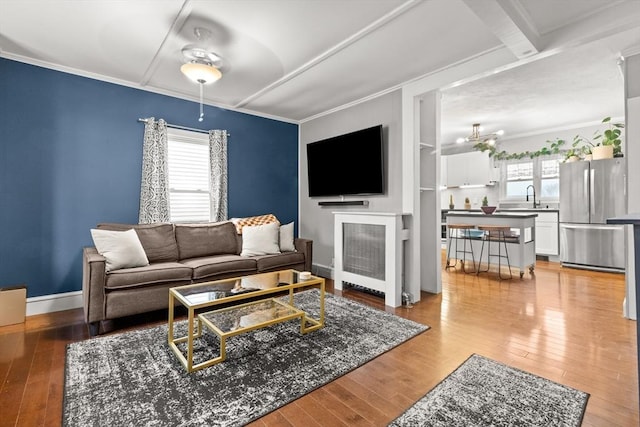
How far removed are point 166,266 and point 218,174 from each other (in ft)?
5.31

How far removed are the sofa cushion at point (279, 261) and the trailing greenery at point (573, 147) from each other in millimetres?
4770

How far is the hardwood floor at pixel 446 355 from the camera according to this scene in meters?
1.64

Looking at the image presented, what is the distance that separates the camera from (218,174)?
4.30 metres

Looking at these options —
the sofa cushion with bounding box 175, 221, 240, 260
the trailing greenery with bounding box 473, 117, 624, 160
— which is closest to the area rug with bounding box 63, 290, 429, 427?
the sofa cushion with bounding box 175, 221, 240, 260

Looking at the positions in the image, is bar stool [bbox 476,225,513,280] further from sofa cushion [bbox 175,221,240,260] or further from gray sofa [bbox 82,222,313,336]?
sofa cushion [bbox 175,221,240,260]

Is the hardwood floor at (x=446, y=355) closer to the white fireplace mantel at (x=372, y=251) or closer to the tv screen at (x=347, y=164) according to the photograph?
the white fireplace mantel at (x=372, y=251)

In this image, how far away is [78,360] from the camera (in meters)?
2.13

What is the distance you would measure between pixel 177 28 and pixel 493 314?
388 centimetres

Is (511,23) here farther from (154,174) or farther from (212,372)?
(154,174)

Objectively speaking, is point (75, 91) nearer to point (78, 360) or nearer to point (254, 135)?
point (254, 135)

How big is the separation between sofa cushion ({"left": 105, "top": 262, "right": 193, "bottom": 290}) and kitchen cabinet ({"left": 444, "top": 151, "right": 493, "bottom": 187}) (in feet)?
21.2

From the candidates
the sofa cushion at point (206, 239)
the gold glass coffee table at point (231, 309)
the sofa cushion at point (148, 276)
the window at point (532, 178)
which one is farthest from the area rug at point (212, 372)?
the window at point (532, 178)

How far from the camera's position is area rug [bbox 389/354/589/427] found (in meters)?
1.54

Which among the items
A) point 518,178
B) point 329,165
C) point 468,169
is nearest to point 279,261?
point 329,165
